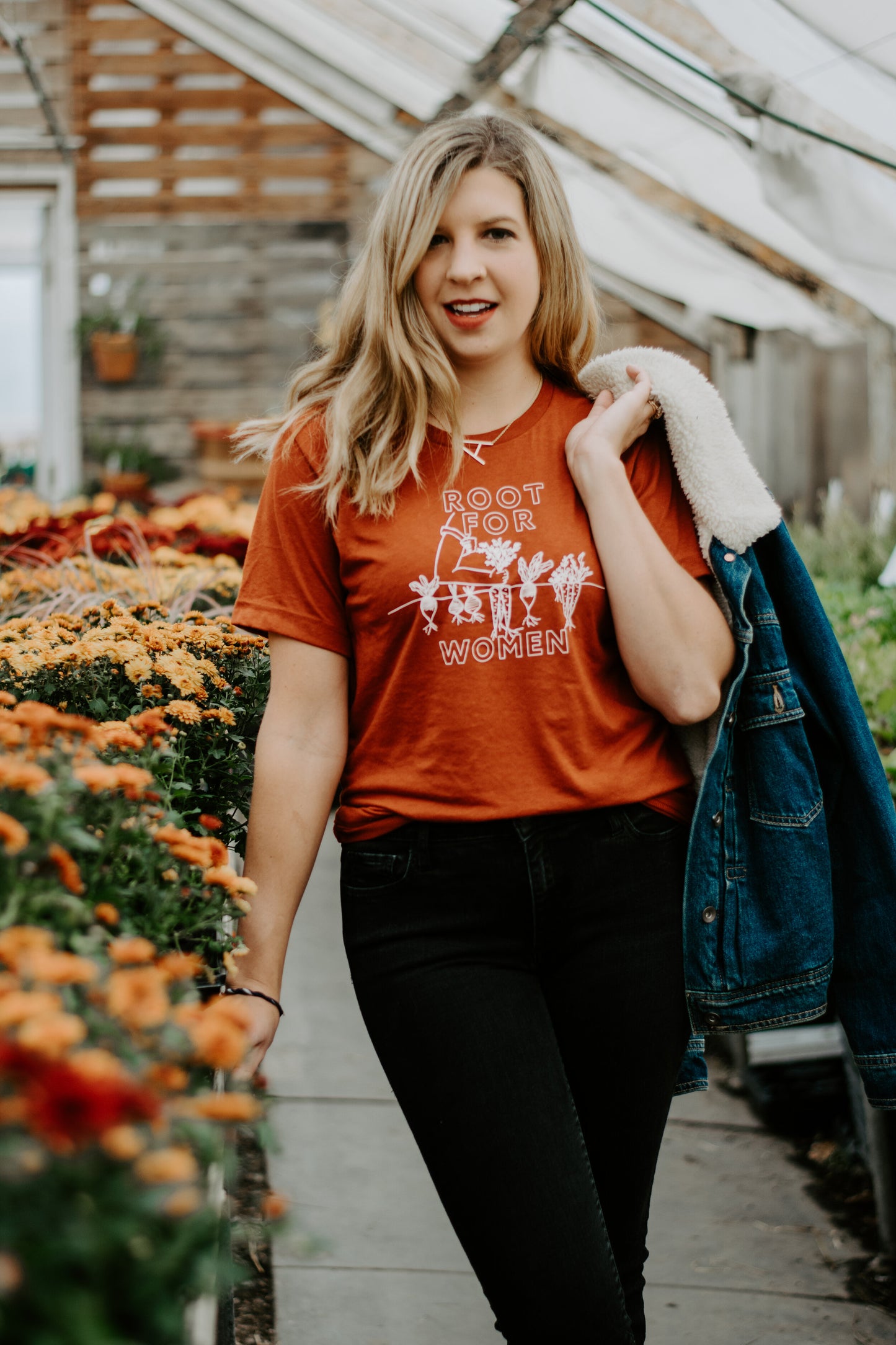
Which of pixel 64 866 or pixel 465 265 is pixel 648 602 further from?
pixel 64 866

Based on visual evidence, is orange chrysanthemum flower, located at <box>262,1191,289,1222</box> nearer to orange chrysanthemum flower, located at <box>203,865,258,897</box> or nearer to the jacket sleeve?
orange chrysanthemum flower, located at <box>203,865,258,897</box>

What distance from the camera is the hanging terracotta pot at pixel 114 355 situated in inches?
324

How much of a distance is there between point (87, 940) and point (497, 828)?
648 mm

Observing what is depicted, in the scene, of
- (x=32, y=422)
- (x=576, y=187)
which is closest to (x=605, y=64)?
(x=576, y=187)

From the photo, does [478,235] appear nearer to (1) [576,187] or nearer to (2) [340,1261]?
(2) [340,1261]

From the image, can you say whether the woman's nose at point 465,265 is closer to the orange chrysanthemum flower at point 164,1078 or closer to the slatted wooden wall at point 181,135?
the orange chrysanthemum flower at point 164,1078

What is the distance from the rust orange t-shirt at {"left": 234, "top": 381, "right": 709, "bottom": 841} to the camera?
1461 mm

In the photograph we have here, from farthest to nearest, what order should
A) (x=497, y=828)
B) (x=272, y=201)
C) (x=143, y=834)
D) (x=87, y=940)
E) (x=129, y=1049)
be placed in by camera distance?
(x=272, y=201)
(x=497, y=828)
(x=143, y=834)
(x=87, y=940)
(x=129, y=1049)

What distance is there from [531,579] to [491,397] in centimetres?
29

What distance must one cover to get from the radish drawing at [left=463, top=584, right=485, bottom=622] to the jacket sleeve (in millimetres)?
399

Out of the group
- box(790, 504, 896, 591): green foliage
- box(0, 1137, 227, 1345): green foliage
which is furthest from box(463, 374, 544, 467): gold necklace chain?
box(790, 504, 896, 591): green foliage

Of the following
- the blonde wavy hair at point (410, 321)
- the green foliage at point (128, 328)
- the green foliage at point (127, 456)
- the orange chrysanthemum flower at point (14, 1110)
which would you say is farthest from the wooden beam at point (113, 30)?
the orange chrysanthemum flower at point (14, 1110)

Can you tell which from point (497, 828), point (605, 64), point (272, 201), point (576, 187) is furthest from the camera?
point (272, 201)

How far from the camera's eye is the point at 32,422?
634 inches
